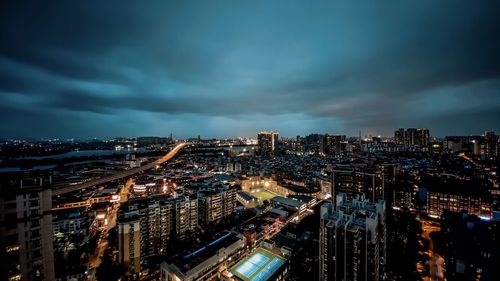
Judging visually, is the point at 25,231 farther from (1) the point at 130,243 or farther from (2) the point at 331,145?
(2) the point at 331,145

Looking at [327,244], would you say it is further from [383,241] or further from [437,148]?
[437,148]

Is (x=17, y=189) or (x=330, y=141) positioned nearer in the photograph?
(x=17, y=189)

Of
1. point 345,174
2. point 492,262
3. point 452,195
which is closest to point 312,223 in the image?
point 345,174

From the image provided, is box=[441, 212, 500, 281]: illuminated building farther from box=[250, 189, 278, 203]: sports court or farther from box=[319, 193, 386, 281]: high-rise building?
box=[250, 189, 278, 203]: sports court

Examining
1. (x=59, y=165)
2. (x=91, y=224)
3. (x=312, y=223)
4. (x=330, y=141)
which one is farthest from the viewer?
(x=330, y=141)

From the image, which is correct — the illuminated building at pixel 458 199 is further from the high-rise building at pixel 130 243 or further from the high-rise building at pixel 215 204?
the high-rise building at pixel 130 243

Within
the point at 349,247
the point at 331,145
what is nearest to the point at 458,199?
the point at 349,247

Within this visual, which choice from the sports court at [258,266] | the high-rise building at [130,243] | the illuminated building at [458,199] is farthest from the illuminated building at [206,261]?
the illuminated building at [458,199]
